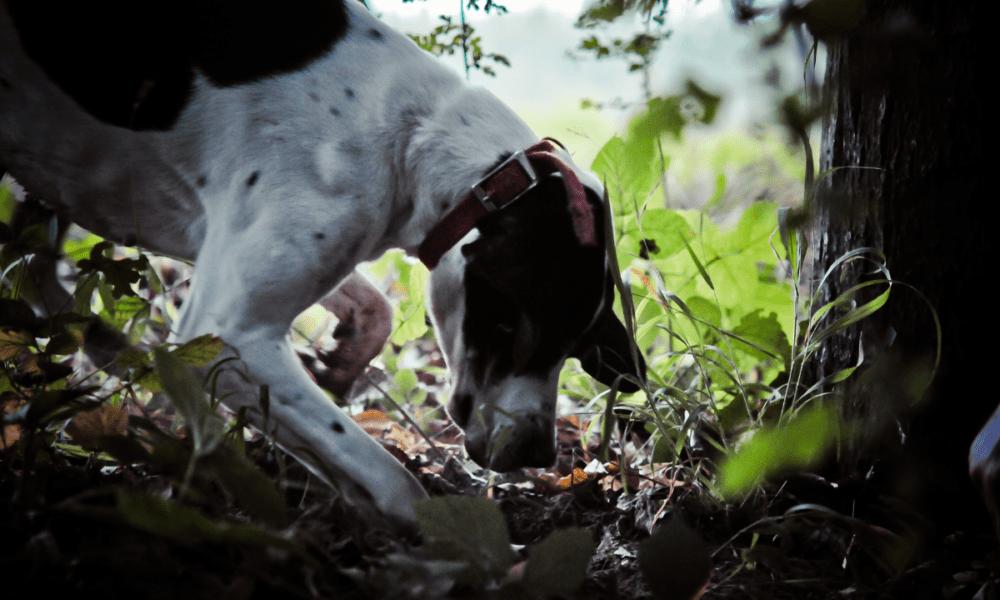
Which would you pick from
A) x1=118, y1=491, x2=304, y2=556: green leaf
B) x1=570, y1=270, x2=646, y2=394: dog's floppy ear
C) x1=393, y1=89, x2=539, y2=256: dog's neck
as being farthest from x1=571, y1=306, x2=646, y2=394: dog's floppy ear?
x1=118, y1=491, x2=304, y2=556: green leaf

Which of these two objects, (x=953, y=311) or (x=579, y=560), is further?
(x=953, y=311)

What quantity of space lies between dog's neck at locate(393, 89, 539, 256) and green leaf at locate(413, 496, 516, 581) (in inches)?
35.3

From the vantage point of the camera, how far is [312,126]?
142 cm

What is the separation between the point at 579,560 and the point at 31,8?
174 cm

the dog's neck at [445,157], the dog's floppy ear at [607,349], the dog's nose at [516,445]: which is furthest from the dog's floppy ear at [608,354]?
the dog's neck at [445,157]

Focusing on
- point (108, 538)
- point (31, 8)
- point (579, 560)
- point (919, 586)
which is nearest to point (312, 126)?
point (31, 8)

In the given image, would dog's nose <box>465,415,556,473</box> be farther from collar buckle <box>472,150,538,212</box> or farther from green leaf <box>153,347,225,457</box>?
green leaf <box>153,347,225,457</box>

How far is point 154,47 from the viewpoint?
4.85 ft

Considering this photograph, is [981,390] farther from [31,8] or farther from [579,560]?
[31,8]

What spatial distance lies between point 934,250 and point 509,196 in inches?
34.0

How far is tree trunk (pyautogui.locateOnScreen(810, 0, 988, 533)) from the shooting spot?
1.14 meters

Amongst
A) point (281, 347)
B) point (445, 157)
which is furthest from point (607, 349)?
point (281, 347)

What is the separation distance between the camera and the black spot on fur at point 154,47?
4.84ft

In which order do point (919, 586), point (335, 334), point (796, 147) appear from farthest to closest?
point (335, 334)
point (919, 586)
point (796, 147)
